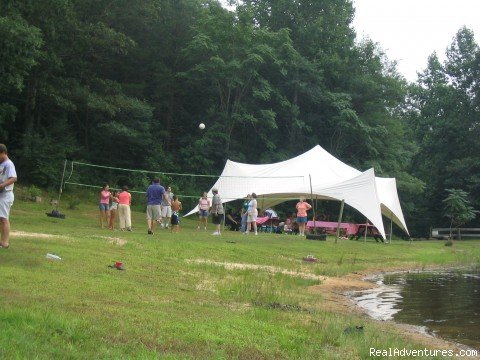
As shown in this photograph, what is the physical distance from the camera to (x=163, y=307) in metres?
8.38

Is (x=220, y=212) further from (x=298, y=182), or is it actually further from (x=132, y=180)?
(x=132, y=180)

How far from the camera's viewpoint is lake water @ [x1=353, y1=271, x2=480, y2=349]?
1071 centimetres

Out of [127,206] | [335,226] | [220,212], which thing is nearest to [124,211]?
[127,206]

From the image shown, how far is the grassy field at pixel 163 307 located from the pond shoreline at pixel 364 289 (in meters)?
0.26

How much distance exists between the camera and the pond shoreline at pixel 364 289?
9.42 metres

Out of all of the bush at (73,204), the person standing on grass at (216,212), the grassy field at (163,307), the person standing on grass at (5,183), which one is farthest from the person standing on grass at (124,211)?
the person standing on grass at (5,183)

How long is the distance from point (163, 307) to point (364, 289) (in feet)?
25.1

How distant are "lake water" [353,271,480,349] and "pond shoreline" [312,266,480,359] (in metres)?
0.19

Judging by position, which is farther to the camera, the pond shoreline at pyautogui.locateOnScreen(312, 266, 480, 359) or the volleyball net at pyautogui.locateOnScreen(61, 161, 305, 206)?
the volleyball net at pyautogui.locateOnScreen(61, 161, 305, 206)

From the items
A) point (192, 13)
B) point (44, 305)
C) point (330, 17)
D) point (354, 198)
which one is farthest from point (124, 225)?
point (330, 17)

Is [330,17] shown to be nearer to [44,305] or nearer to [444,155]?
[444,155]

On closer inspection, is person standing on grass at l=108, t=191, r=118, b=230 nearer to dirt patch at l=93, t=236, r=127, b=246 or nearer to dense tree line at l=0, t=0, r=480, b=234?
dirt patch at l=93, t=236, r=127, b=246

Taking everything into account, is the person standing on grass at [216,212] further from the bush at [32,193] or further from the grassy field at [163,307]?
the bush at [32,193]

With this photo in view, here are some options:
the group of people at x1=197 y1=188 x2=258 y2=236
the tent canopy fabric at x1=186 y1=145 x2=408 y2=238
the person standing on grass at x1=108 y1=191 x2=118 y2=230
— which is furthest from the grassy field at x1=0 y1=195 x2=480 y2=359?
the tent canopy fabric at x1=186 y1=145 x2=408 y2=238
